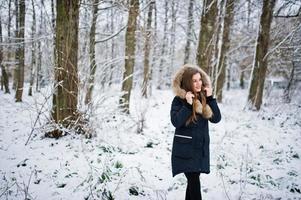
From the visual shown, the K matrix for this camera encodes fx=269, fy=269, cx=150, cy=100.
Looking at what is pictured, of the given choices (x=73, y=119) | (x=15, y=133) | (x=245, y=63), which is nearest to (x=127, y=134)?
(x=73, y=119)

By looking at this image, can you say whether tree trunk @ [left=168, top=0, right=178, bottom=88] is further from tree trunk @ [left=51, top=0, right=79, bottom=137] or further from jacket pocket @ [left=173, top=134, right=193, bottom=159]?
jacket pocket @ [left=173, top=134, right=193, bottom=159]

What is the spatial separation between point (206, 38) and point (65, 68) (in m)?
4.33

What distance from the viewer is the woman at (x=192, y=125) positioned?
3043mm

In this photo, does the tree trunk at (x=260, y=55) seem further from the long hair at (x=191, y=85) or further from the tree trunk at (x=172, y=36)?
the long hair at (x=191, y=85)

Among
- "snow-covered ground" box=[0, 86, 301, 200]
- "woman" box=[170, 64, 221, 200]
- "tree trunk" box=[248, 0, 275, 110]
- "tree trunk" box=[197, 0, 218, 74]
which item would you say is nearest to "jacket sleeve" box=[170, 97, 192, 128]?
"woman" box=[170, 64, 221, 200]

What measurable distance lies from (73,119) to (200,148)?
3.28m

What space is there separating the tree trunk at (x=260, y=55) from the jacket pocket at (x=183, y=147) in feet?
28.2

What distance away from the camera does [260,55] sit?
11.3 m

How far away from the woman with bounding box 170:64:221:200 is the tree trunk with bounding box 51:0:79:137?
2845 millimetres

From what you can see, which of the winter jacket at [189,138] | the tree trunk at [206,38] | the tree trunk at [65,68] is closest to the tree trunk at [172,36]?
the tree trunk at [206,38]

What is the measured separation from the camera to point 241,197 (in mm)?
3801

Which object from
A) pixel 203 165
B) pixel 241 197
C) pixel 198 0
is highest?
pixel 198 0

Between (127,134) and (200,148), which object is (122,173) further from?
(127,134)

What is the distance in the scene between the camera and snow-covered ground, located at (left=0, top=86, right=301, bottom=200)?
3.78m
